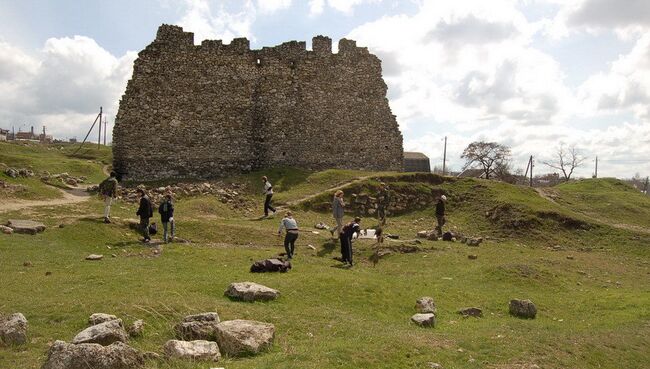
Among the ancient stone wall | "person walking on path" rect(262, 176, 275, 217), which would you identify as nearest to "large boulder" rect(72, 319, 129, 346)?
"person walking on path" rect(262, 176, 275, 217)

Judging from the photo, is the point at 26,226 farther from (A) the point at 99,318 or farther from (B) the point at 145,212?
(A) the point at 99,318

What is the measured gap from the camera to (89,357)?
8547 millimetres

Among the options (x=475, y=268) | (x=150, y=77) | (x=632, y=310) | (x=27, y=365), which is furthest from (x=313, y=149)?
(x=27, y=365)

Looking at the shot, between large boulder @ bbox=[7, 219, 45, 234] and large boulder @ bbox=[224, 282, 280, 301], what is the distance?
10062mm

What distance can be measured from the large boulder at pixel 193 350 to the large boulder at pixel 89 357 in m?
0.56

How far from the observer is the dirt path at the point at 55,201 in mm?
24350

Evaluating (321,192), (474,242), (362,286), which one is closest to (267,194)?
(321,192)

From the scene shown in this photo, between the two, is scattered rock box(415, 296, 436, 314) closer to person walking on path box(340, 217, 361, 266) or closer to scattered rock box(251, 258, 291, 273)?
scattered rock box(251, 258, 291, 273)

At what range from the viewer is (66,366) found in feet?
27.7

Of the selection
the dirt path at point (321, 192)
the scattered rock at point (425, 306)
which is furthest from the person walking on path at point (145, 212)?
the scattered rock at point (425, 306)

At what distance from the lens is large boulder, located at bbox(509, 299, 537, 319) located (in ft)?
50.6

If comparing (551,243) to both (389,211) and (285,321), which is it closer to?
(389,211)

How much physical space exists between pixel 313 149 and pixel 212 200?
33.5 feet

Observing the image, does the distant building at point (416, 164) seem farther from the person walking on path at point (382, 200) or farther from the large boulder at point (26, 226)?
the large boulder at point (26, 226)
